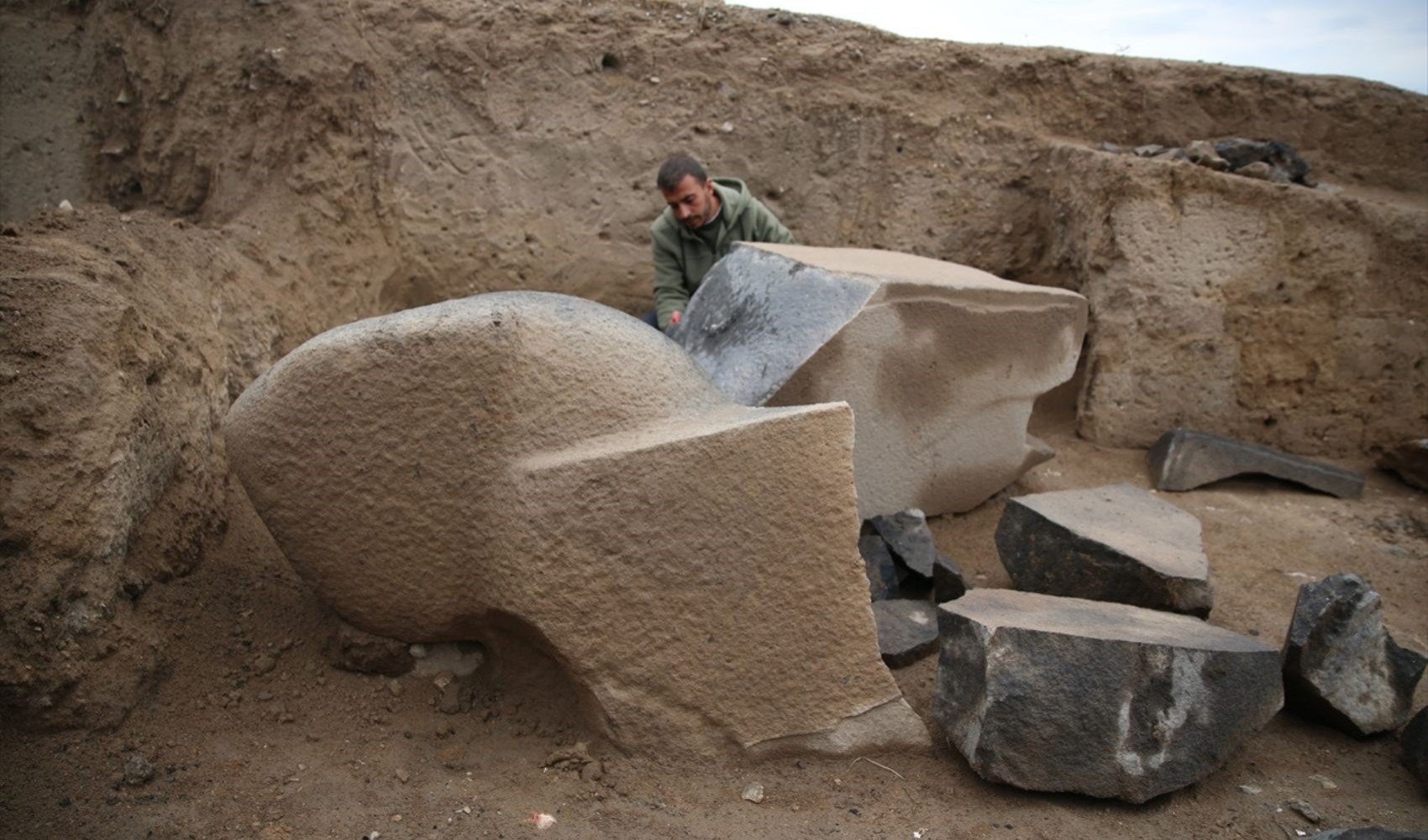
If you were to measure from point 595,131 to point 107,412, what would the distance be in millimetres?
2314

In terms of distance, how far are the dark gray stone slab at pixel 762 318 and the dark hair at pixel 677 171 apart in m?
0.50

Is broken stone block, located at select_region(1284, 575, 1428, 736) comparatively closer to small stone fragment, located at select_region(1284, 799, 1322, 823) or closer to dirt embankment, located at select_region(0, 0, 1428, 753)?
small stone fragment, located at select_region(1284, 799, 1322, 823)

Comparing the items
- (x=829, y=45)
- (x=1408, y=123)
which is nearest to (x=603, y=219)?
(x=829, y=45)

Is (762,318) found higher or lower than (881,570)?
higher

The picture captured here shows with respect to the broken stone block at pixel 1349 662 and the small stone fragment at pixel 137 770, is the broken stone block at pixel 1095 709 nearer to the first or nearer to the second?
the broken stone block at pixel 1349 662

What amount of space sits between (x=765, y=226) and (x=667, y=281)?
1.27 feet

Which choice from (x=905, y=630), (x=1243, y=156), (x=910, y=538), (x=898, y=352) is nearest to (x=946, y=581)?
(x=910, y=538)

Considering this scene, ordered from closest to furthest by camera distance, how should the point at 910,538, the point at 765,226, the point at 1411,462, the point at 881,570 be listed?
1. the point at 881,570
2. the point at 910,538
3. the point at 1411,462
4. the point at 765,226

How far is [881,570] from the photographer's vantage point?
2617mm

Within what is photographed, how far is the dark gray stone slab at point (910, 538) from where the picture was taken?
2664 mm

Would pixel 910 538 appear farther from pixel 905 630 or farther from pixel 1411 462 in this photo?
pixel 1411 462

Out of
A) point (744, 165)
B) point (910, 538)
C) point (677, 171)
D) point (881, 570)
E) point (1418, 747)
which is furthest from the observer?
point (744, 165)

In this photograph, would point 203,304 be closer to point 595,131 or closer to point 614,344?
point 614,344

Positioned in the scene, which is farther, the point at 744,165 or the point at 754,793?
the point at 744,165
